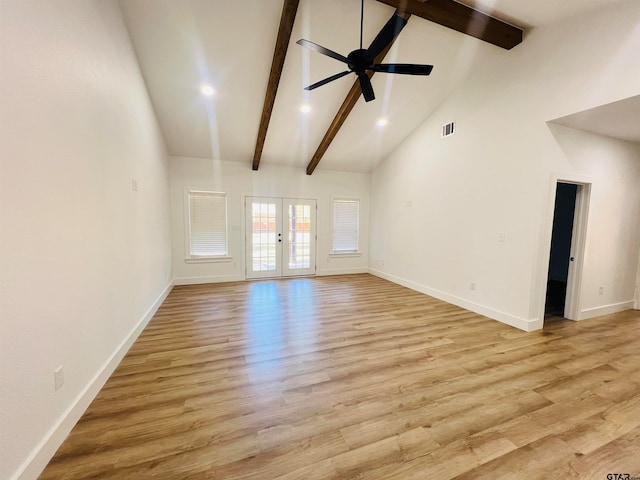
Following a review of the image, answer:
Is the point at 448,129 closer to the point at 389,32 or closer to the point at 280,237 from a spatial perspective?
the point at 389,32

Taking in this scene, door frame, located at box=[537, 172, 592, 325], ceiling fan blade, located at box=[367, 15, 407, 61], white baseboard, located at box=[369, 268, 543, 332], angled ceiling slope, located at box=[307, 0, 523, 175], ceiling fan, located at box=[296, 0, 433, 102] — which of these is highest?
angled ceiling slope, located at box=[307, 0, 523, 175]

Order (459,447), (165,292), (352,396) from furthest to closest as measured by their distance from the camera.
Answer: (165,292), (352,396), (459,447)

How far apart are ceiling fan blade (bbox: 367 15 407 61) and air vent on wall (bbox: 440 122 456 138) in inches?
97.6

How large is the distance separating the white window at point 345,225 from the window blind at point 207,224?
2728 millimetres

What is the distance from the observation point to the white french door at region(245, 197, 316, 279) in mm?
6039

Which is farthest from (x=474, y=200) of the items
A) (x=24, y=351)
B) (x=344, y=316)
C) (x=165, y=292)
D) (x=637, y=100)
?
(x=165, y=292)

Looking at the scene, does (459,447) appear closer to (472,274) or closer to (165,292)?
(472,274)

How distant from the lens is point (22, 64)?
134cm

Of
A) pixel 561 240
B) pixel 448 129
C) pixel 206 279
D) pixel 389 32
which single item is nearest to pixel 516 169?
pixel 448 129

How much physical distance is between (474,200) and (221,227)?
5012mm

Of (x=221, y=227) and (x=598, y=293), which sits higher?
(x=221, y=227)

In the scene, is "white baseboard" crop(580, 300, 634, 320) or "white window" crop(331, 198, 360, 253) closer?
"white baseboard" crop(580, 300, 634, 320)

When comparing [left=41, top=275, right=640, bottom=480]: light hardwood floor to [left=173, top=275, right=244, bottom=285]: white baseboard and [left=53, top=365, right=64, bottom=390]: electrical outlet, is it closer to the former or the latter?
[left=53, top=365, right=64, bottom=390]: electrical outlet

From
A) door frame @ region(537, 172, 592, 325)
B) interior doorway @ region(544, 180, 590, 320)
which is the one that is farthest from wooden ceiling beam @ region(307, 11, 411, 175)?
interior doorway @ region(544, 180, 590, 320)
